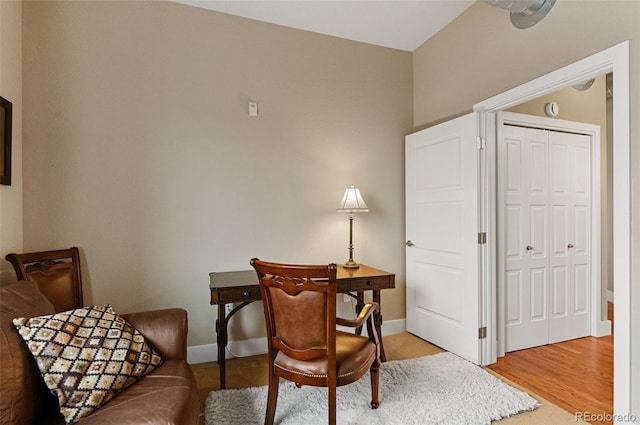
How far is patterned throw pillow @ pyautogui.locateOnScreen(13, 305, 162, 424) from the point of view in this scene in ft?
4.33

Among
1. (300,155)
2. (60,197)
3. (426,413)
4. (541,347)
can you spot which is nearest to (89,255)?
(60,197)

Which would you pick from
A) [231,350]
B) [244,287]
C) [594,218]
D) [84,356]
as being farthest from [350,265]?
[594,218]

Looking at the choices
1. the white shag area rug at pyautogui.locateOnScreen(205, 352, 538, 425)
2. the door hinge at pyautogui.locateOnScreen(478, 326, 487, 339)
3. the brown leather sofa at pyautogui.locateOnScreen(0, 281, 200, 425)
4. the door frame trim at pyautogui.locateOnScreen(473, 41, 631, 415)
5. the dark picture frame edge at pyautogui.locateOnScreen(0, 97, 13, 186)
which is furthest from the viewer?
the door hinge at pyautogui.locateOnScreen(478, 326, 487, 339)

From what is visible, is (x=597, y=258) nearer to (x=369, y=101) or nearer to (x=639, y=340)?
(x=639, y=340)

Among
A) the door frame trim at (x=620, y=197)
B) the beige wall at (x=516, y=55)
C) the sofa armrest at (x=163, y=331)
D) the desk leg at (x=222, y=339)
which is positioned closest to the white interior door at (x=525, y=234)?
the beige wall at (x=516, y=55)

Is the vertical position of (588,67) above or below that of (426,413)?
above

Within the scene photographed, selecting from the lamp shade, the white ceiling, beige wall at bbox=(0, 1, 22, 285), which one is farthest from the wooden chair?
the white ceiling

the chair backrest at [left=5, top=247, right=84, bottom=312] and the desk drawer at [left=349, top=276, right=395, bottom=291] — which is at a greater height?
the chair backrest at [left=5, top=247, right=84, bottom=312]

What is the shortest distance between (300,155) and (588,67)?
6.97 feet

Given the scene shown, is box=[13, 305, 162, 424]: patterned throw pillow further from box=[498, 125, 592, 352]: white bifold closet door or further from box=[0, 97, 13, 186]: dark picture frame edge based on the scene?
box=[498, 125, 592, 352]: white bifold closet door

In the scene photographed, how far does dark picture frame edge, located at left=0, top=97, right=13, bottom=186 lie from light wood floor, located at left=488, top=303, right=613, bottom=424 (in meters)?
3.71

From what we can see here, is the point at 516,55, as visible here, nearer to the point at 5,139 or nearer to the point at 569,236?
the point at 569,236

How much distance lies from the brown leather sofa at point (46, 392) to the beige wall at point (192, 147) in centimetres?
98

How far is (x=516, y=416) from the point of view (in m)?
1.99
